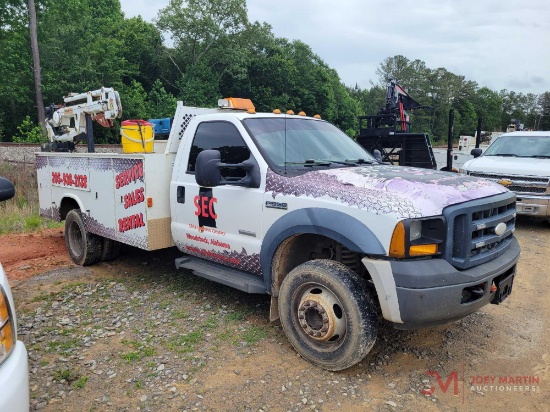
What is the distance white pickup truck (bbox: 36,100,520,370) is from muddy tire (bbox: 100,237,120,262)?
0.82 metres

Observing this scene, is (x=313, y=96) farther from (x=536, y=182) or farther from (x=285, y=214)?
(x=285, y=214)

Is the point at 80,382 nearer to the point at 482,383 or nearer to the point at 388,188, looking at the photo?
the point at 388,188

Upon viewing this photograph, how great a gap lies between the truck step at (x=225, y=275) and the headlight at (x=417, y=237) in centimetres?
138

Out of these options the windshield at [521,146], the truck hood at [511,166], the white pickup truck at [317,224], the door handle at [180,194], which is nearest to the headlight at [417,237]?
the white pickup truck at [317,224]

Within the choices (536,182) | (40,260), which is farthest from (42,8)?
(536,182)

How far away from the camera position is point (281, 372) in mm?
3338

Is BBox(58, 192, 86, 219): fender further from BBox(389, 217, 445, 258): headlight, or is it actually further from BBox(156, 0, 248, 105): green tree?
BBox(156, 0, 248, 105): green tree

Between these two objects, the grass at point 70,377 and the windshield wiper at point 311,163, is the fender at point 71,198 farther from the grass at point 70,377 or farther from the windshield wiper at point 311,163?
the windshield wiper at point 311,163

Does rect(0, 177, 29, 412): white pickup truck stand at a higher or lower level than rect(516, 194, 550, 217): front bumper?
higher

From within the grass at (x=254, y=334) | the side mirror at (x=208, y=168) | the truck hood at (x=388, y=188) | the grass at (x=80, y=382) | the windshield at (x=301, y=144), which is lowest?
the grass at (x=80, y=382)

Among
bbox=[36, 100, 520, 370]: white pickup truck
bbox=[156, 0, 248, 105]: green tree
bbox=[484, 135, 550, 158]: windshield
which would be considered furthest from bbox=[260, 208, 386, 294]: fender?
bbox=[156, 0, 248, 105]: green tree

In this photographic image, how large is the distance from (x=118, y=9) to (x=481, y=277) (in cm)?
5684

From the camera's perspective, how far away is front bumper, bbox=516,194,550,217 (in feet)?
26.4

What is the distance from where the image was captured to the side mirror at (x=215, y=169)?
3635mm
